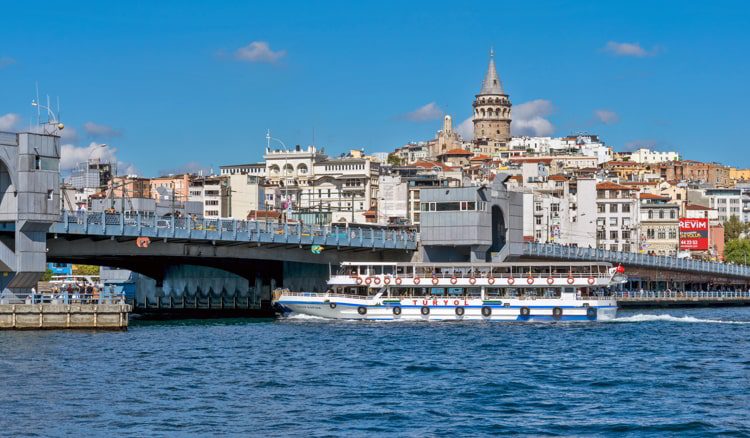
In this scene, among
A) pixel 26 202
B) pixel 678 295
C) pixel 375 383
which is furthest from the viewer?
pixel 678 295

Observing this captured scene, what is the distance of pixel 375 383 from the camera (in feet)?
201

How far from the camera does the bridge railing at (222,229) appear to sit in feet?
310

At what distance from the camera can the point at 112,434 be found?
152 feet

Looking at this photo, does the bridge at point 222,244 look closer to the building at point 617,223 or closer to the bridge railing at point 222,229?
the bridge railing at point 222,229

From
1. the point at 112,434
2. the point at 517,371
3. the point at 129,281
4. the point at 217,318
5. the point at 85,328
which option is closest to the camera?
the point at 112,434

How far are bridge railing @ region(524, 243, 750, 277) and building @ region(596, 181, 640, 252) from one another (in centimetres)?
2163

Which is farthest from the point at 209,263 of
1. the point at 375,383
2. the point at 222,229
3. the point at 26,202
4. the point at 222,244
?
the point at 375,383

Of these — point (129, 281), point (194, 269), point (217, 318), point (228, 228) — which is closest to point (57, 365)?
point (228, 228)

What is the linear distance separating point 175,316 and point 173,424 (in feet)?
256

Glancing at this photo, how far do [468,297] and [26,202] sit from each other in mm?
33710

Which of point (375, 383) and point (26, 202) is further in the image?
point (26, 202)

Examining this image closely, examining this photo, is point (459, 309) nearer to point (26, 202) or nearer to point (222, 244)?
point (222, 244)

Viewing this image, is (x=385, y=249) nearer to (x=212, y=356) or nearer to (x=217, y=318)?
(x=217, y=318)

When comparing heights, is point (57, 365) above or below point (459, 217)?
below
